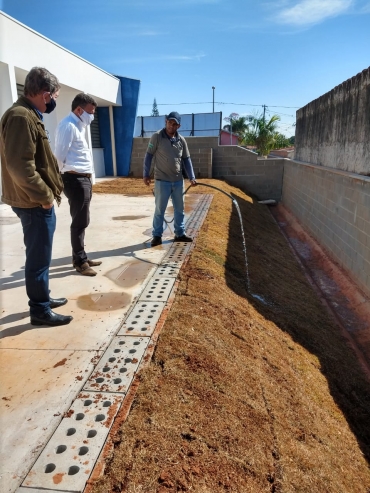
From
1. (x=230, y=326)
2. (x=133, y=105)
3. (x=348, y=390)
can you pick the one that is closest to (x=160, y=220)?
(x=230, y=326)

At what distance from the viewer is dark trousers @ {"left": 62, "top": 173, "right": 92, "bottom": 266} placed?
3.49 m

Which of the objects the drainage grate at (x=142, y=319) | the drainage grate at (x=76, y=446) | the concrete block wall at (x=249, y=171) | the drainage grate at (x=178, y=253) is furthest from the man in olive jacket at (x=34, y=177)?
the concrete block wall at (x=249, y=171)

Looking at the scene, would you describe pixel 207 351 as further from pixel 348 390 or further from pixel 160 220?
pixel 160 220

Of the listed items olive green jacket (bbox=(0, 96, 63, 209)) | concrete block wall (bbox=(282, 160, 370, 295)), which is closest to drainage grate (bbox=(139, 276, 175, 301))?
olive green jacket (bbox=(0, 96, 63, 209))

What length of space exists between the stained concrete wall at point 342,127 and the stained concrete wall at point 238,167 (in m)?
2.24

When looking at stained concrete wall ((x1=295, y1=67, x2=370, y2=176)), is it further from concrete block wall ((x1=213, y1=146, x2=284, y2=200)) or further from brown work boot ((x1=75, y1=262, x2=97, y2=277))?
brown work boot ((x1=75, y1=262, x2=97, y2=277))

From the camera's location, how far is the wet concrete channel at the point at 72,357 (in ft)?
5.28

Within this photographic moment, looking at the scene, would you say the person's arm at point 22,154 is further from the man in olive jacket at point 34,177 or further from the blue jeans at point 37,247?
the blue jeans at point 37,247

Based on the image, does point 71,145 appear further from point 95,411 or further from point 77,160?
point 95,411

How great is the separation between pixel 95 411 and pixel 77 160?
2.33 metres

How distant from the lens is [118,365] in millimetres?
2223

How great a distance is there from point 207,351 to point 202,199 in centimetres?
629

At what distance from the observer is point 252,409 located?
2104 millimetres

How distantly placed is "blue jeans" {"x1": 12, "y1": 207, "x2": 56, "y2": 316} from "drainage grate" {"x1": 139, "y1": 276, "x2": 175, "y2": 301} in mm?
853
